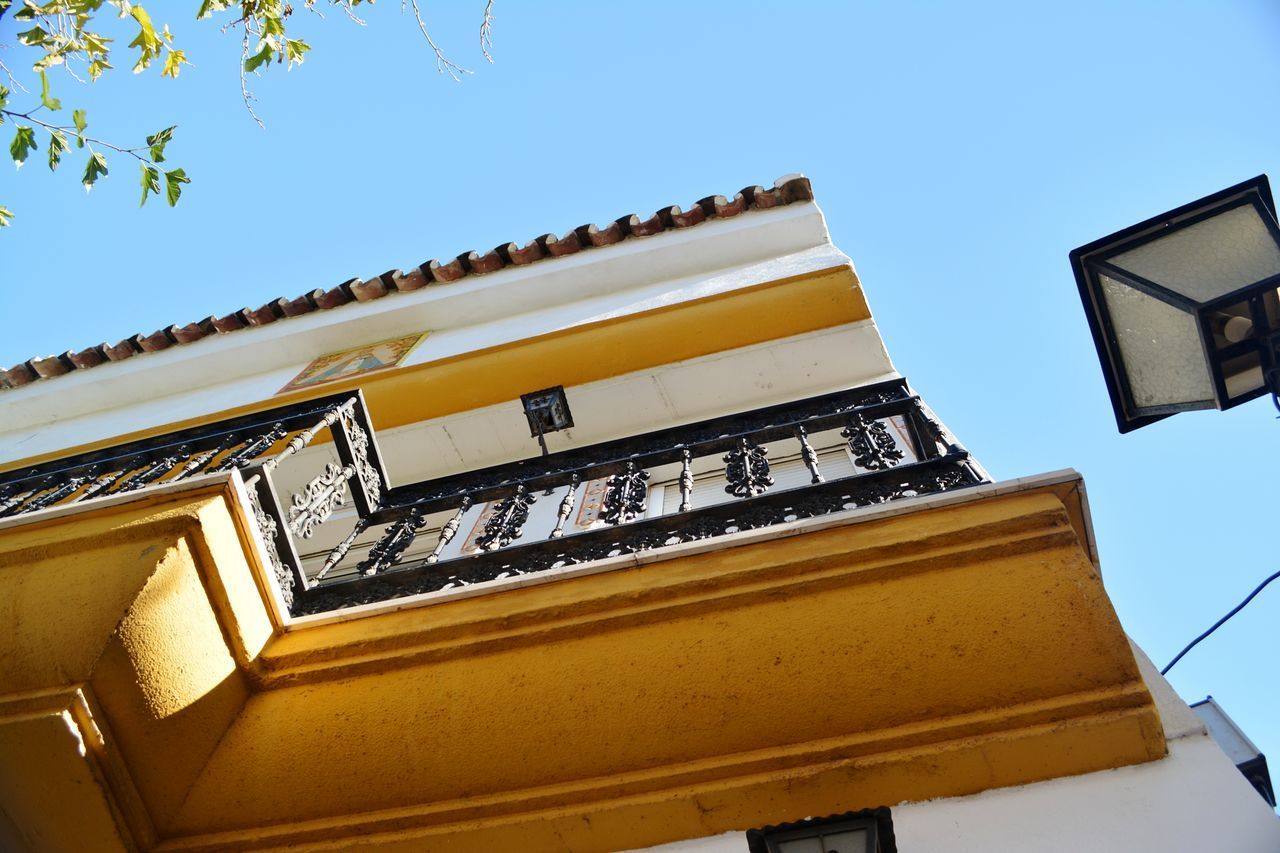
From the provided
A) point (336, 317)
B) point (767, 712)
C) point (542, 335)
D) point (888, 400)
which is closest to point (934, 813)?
point (767, 712)

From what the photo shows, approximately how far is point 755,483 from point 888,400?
3.10ft

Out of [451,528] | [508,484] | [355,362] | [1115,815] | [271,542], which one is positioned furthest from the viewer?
[355,362]

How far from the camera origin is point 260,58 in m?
4.66

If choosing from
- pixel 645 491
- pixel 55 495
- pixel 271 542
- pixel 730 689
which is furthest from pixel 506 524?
pixel 55 495

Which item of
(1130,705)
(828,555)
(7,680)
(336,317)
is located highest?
(336,317)

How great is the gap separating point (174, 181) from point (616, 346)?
3549 mm

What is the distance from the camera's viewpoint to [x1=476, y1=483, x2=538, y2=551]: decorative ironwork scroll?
3717 millimetres

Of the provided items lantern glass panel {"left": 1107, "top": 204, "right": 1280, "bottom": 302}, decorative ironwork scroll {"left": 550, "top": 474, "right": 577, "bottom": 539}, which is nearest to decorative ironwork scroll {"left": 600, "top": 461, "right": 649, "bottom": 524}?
decorative ironwork scroll {"left": 550, "top": 474, "right": 577, "bottom": 539}

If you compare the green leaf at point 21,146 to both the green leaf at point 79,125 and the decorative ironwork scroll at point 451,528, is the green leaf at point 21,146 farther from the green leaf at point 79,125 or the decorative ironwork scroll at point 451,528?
the decorative ironwork scroll at point 451,528

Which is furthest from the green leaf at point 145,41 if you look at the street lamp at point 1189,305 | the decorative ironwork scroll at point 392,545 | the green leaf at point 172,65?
the street lamp at point 1189,305

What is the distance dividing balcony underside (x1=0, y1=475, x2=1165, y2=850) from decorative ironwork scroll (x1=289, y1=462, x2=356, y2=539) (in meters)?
0.60

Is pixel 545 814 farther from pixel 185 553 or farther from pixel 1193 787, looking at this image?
pixel 1193 787

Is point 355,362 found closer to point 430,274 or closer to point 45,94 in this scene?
point 430,274

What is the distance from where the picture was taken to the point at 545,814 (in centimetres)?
251
